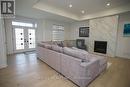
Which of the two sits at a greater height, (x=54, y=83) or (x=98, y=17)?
(x=98, y=17)

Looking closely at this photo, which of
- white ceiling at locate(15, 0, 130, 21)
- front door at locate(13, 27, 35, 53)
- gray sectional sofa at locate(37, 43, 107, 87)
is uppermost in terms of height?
white ceiling at locate(15, 0, 130, 21)

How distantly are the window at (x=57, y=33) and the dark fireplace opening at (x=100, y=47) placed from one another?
3.33 m

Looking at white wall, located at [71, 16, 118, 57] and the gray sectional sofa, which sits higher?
white wall, located at [71, 16, 118, 57]

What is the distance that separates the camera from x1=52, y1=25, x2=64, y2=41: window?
7082 mm

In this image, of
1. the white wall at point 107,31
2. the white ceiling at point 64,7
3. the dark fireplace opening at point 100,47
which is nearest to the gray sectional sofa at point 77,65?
the white ceiling at point 64,7

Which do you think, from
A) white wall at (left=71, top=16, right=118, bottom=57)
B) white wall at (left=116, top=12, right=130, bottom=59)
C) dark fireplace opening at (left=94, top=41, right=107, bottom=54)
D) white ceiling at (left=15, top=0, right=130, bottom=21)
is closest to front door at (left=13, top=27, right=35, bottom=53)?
white ceiling at (left=15, top=0, right=130, bottom=21)

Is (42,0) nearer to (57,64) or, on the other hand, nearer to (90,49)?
(57,64)

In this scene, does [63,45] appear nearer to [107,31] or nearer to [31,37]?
[31,37]

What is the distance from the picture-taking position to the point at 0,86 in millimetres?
2098

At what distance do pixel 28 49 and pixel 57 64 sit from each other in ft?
14.8

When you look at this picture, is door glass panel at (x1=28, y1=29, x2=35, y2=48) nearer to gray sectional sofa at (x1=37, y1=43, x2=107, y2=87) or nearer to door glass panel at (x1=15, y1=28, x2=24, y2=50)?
door glass panel at (x1=15, y1=28, x2=24, y2=50)

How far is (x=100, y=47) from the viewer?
5.84 metres

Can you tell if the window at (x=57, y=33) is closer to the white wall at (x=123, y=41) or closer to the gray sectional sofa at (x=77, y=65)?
the gray sectional sofa at (x=77, y=65)

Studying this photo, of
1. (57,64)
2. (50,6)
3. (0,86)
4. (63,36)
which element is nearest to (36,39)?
(63,36)
